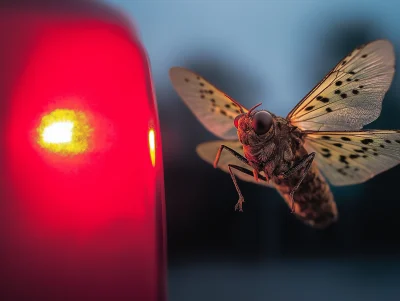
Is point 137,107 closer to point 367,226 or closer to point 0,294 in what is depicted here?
point 0,294

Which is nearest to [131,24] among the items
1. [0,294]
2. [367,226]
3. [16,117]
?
[16,117]

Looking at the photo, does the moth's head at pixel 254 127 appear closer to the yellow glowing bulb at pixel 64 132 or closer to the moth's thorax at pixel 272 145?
the moth's thorax at pixel 272 145

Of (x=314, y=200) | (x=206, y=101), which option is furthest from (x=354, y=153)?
(x=206, y=101)

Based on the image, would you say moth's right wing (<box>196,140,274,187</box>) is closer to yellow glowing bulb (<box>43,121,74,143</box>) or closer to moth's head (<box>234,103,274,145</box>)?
moth's head (<box>234,103,274,145</box>)

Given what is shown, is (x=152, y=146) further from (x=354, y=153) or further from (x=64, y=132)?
(x=354, y=153)

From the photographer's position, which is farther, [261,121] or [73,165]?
[261,121]
